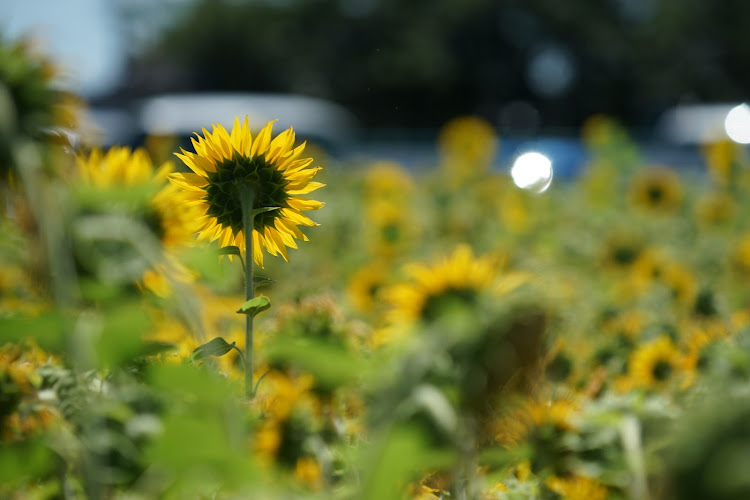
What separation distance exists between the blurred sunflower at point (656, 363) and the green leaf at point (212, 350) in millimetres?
695

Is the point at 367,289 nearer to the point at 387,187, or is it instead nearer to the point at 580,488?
the point at 580,488

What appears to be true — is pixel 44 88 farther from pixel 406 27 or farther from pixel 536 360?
pixel 406 27

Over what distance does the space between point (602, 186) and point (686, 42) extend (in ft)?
89.1

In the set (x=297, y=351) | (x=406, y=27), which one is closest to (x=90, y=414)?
(x=297, y=351)

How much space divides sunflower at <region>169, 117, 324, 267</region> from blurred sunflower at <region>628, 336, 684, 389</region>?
65 centimetres

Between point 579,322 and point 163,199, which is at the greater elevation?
point 579,322

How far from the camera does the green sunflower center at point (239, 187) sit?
59cm

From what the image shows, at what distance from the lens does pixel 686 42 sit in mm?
28422

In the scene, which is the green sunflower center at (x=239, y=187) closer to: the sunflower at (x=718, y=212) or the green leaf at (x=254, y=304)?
the green leaf at (x=254, y=304)

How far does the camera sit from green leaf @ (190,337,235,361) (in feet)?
1.75

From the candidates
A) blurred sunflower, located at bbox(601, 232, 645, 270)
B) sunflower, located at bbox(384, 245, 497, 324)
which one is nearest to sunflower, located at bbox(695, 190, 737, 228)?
blurred sunflower, located at bbox(601, 232, 645, 270)

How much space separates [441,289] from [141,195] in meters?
0.34

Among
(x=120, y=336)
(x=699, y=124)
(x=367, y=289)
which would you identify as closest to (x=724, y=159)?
(x=367, y=289)

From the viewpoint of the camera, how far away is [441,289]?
903mm
